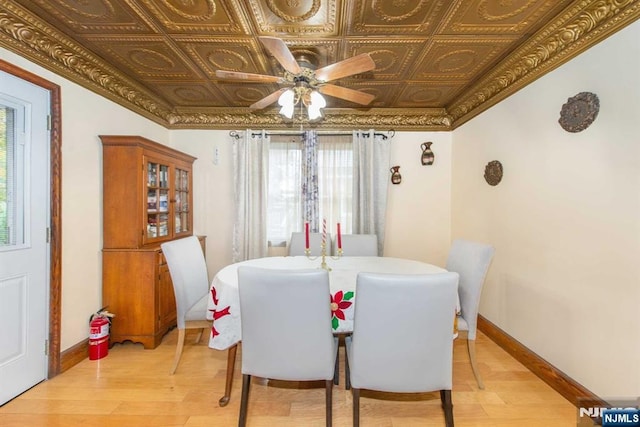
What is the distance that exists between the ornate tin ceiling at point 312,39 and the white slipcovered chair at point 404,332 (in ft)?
5.25

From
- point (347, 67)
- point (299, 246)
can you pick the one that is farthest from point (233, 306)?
point (347, 67)

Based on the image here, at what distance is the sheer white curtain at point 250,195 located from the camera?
3.36 meters

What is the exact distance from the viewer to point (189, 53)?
2.18m

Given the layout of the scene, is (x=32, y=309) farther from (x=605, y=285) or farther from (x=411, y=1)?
(x=605, y=285)

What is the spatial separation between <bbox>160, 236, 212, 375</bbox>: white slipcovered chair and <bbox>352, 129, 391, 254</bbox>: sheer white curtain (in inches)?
73.0

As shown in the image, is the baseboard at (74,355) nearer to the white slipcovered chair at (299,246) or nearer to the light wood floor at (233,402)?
the light wood floor at (233,402)

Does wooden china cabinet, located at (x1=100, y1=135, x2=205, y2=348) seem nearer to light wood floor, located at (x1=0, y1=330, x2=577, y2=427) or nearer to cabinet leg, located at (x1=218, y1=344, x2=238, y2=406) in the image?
light wood floor, located at (x1=0, y1=330, x2=577, y2=427)

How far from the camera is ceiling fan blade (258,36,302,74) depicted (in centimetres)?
150

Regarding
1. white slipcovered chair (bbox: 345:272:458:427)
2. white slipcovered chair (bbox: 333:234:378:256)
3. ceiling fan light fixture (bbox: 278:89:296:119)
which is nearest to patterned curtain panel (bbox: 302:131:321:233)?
white slipcovered chair (bbox: 333:234:378:256)

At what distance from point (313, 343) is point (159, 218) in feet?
Answer: 7.05

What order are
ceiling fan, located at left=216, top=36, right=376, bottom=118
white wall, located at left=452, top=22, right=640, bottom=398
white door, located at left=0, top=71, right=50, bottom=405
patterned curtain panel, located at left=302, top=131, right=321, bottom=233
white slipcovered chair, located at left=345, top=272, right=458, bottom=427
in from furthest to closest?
patterned curtain panel, located at left=302, top=131, right=321, bottom=233 < white door, located at left=0, top=71, right=50, bottom=405 < ceiling fan, located at left=216, top=36, right=376, bottom=118 < white wall, located at left=452, top=22, right=640, bottom=398 < white slipcovered chair, located at left=345, top=272, right=458, bottom=427

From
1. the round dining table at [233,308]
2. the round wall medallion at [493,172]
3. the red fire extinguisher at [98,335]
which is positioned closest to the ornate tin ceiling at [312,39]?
the round wall medallion at [493,172]

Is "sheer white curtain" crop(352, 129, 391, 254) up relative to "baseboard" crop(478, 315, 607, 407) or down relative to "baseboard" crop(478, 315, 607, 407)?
up

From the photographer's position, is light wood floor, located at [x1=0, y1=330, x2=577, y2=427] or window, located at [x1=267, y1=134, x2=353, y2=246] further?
window, located at [x1=267, y1=134, x2=353, y2=246]
